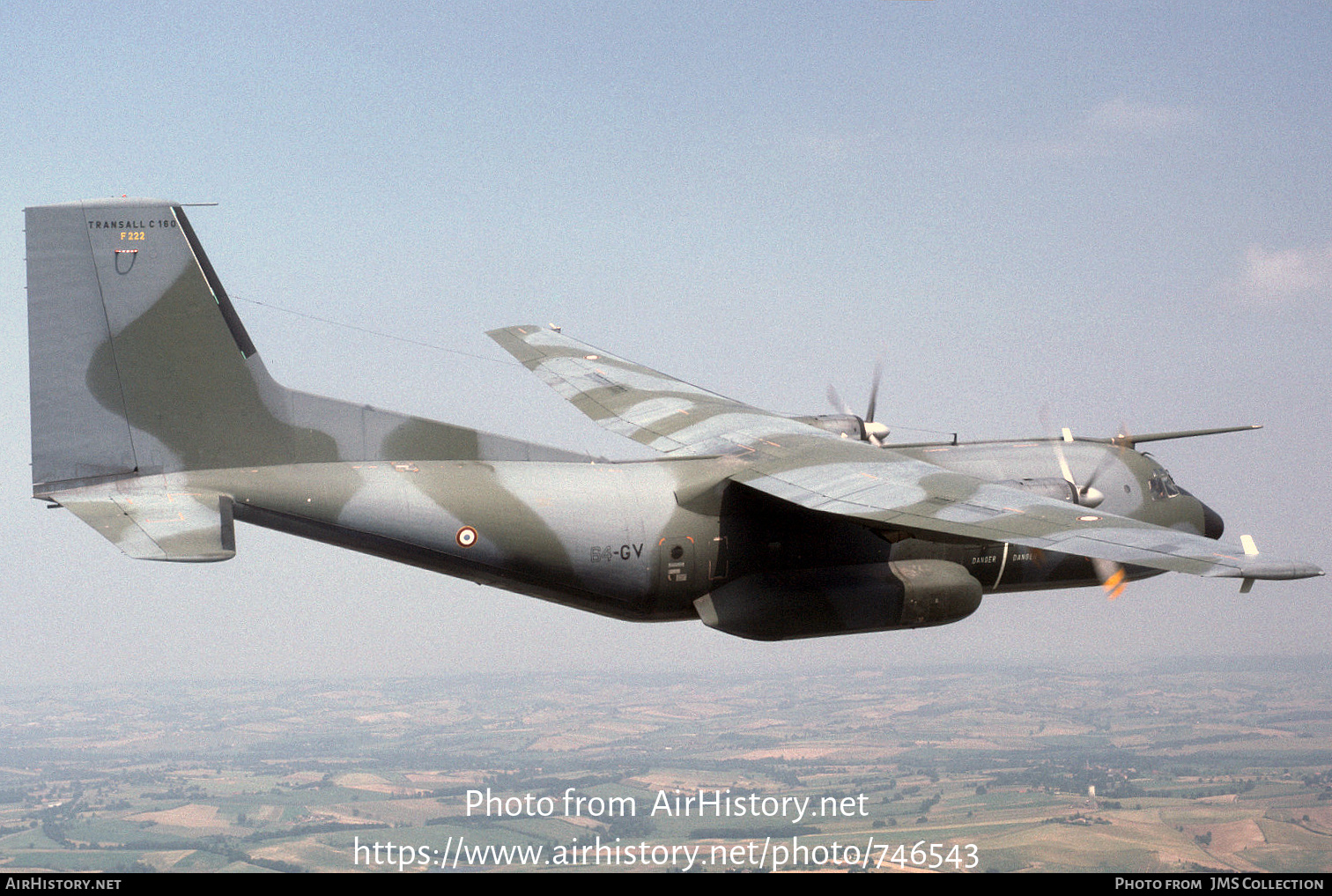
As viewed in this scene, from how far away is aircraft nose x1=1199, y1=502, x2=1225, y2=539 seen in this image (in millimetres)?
21594

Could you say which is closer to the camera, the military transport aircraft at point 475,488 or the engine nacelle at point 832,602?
the military transport aircraft at point 475,488

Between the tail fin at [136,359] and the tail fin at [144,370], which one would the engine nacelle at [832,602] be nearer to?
the tail fin at [144,370]

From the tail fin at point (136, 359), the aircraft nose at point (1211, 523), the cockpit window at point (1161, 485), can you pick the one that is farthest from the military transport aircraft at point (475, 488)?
the aircraft nose at point (1211, 523)

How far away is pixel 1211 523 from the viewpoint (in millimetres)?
21703

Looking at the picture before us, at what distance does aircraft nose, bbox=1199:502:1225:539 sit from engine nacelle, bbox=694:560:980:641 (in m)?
6.61

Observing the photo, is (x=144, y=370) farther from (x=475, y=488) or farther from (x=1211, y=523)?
(x=1211, y=523)

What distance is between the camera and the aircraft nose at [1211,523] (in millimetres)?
21594

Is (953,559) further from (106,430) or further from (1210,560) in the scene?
(106,430)

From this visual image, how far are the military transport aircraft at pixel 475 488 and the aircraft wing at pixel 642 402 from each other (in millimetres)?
124

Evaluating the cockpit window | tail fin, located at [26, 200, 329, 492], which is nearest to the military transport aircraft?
tail fin, located at [26, 200, 329, 492]

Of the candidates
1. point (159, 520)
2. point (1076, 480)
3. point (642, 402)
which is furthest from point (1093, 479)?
point (159, 520)

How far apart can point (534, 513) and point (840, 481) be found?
4764 millimetres

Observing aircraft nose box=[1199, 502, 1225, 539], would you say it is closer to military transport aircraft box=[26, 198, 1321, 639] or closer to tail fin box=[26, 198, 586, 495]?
military transport aircraft box=[26, 198, 1321, 639]

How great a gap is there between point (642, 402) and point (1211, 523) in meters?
11.7
